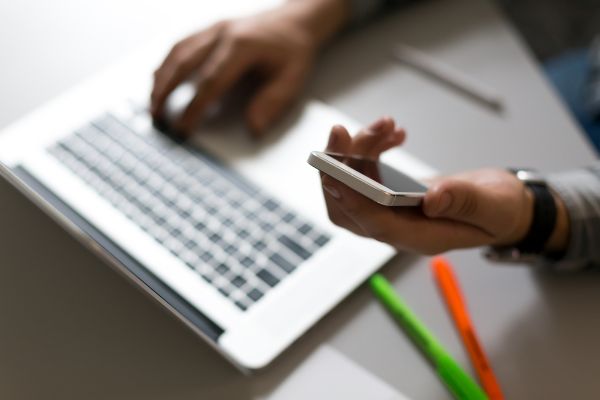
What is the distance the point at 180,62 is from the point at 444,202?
33 cm

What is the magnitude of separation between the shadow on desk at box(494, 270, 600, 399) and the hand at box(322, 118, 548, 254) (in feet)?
0.19

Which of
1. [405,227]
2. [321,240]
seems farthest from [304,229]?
[405,227]

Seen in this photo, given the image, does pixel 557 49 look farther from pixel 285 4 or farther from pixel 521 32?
pixel 285 4

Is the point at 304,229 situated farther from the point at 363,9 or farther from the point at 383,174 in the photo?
the point at 363,9

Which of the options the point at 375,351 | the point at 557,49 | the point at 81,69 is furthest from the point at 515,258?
the point at 557,49

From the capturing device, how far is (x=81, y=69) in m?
0.71

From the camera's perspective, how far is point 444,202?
469 mm

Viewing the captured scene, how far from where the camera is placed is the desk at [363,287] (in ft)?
1.49

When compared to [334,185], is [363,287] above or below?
below

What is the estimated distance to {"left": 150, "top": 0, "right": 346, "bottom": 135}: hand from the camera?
664 mm

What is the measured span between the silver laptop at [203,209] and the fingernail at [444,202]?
0.32 ft

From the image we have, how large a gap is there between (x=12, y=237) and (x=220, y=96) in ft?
1.00

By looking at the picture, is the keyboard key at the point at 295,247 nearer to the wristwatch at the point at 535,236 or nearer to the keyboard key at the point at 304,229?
the keyboard key at the point at 304,229

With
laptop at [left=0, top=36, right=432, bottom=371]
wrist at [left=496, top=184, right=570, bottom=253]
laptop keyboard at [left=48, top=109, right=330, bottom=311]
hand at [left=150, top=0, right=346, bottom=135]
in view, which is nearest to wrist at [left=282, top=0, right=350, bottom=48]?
hand at [left=150, top=0, right=346, bottom=135]
